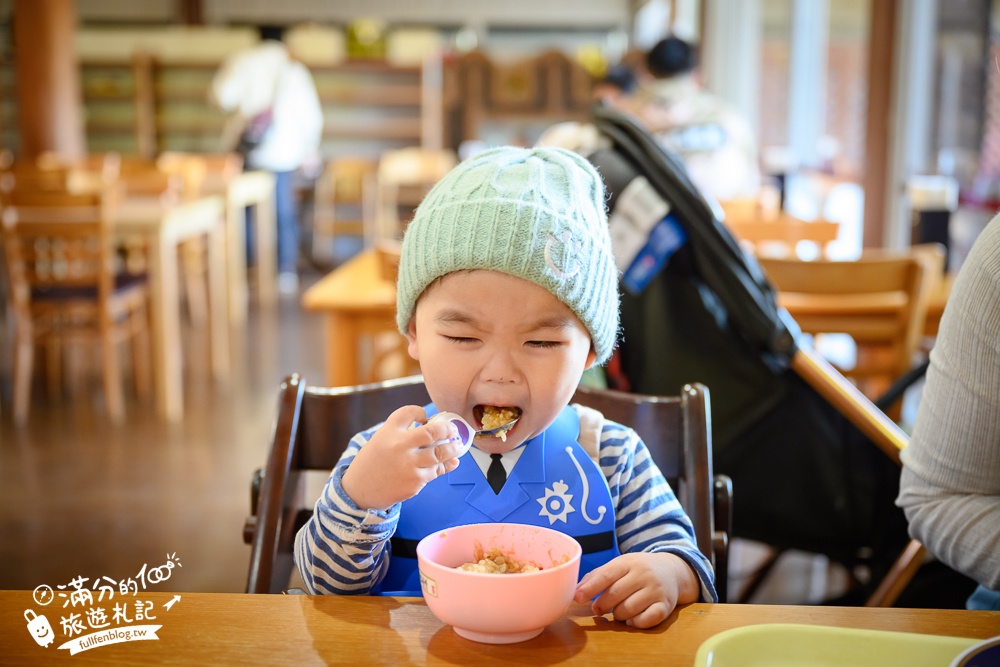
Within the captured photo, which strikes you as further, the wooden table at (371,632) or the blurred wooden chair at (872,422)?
the blurred wooden chair at (872,422)

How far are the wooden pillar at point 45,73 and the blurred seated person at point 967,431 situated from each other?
732cm

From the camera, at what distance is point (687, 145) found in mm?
4117

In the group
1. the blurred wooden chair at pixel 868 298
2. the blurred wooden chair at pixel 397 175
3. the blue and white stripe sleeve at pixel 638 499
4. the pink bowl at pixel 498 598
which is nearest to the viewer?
the pink bowl at pixel 498 598

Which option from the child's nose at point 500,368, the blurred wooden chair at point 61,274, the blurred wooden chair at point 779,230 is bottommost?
the blurred wooden chair at point 61,274

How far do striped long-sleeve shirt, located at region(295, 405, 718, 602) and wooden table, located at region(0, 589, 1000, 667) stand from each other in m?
0.10

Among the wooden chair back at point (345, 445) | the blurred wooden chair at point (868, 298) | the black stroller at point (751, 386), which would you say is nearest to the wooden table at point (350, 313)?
the black stroller at point (751, 386)

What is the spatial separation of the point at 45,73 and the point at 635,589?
7488mm

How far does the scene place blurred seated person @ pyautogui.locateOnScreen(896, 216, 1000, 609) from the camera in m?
1.03

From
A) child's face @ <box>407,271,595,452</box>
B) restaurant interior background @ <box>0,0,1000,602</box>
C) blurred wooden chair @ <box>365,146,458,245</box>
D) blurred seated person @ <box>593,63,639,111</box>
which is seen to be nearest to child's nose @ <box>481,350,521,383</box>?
child's face @ <box>407,271,595,452</box>

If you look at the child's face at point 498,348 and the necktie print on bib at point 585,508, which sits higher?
the child's face at point 498,348

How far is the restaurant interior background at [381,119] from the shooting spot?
318 cm

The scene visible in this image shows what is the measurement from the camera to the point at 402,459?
842 millimetres

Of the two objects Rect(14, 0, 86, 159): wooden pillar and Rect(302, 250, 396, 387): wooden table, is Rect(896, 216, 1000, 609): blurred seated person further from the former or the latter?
Rect(14, 0, 86, 159): wooden pillar

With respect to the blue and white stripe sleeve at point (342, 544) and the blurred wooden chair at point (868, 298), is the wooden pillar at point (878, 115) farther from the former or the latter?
the blue and white stripe sleeve at point (342, 544)
